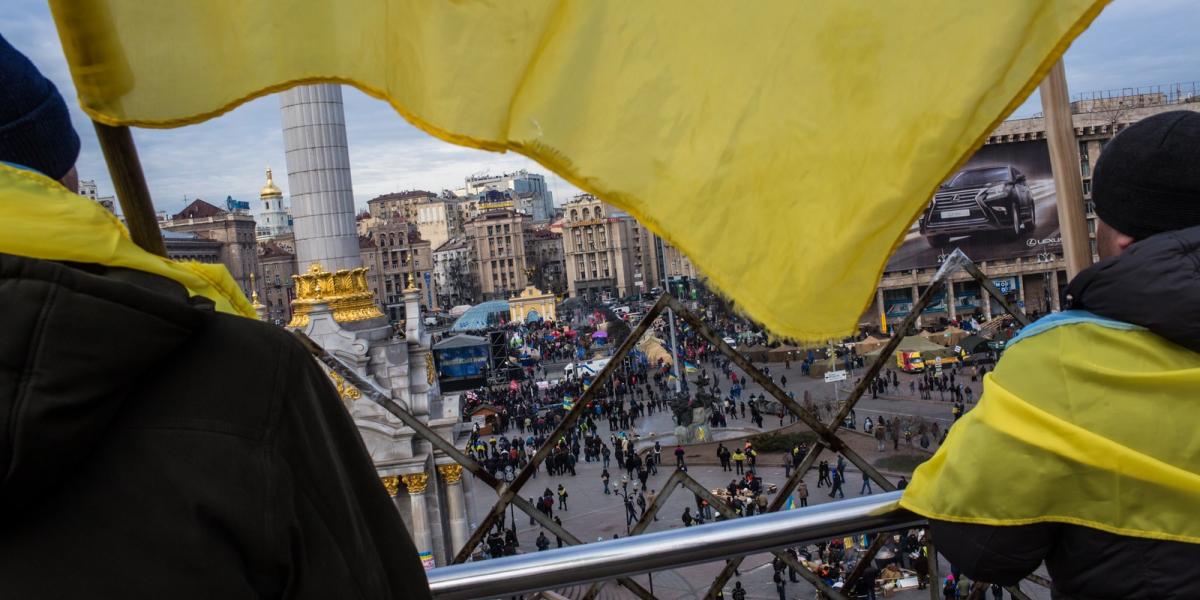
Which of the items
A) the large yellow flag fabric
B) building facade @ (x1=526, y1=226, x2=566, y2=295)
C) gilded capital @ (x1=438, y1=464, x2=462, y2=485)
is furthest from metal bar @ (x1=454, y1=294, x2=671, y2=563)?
building facade @ (x1=526, y1=226, x2=566, y2=295)

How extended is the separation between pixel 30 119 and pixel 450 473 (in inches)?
482

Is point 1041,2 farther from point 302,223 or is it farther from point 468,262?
point 468,262

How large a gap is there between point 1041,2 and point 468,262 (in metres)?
80.5

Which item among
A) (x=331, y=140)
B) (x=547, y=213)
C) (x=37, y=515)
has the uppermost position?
(x=547, y=213)

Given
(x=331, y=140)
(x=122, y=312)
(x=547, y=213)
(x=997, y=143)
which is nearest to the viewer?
(x=122, y=312)

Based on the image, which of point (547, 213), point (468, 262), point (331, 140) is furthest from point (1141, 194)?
point (547, 213)

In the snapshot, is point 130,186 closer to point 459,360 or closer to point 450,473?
point 450,473

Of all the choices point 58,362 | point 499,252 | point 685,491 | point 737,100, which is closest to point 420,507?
point 685,491

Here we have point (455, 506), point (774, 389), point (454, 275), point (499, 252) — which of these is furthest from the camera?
point (454, 275)

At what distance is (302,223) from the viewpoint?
1502 centimetres

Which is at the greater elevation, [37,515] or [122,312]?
[122,312]

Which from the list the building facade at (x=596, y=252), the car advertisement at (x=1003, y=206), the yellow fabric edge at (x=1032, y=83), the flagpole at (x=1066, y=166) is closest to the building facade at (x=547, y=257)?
the building facade at (x=596, y=252)

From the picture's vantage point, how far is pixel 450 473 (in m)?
12.6

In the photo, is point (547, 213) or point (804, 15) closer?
point (804, 15)
